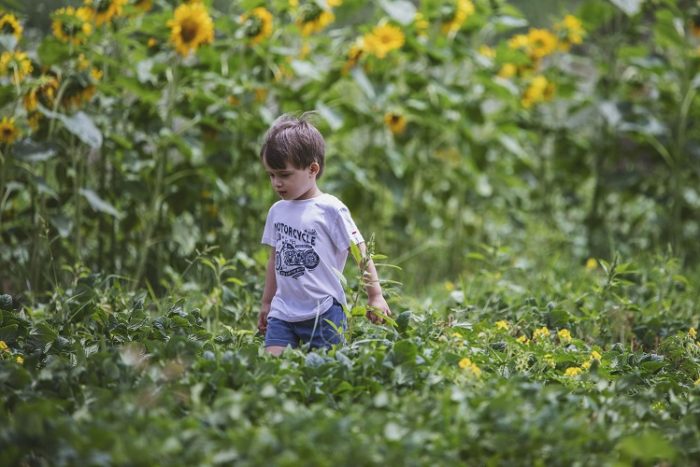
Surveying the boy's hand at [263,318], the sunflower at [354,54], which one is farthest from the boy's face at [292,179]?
the sunflower at [354,54]

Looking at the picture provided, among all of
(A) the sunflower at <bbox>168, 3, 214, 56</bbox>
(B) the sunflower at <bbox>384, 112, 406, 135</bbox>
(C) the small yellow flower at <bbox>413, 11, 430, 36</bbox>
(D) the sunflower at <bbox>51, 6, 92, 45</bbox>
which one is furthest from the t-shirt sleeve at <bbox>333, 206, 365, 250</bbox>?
(C) the small yellow flower at <bbox>413, 11, 430, 36</bbox>

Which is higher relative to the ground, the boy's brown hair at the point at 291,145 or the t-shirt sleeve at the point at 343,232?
the boy's brown hair at the point at 291,145

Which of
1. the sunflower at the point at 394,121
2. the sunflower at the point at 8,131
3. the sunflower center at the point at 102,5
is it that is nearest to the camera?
the sunflower at the point at 8,131

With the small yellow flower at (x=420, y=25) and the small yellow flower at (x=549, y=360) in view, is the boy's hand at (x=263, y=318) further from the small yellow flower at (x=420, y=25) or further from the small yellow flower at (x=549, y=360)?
the small yellow flower at (x=420, y=25)

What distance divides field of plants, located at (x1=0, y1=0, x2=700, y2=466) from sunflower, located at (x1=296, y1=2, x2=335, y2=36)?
0.04 ft

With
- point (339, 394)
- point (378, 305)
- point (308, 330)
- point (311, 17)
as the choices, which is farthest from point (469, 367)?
point (311, 17)

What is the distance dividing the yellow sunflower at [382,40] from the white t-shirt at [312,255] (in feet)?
5.52

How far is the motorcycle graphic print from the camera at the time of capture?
2621 millimetres

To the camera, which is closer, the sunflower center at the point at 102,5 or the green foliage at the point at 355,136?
the sunflower center at the point at 102,5

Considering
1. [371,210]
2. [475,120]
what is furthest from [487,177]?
[371,210]

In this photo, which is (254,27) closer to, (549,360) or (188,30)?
(188,30)

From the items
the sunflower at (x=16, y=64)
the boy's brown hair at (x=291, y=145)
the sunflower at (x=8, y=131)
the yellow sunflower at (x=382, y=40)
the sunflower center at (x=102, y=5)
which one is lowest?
the yellow sunflower at (x=382, y=40)

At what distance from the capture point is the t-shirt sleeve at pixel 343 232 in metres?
2.61

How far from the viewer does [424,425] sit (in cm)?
193
